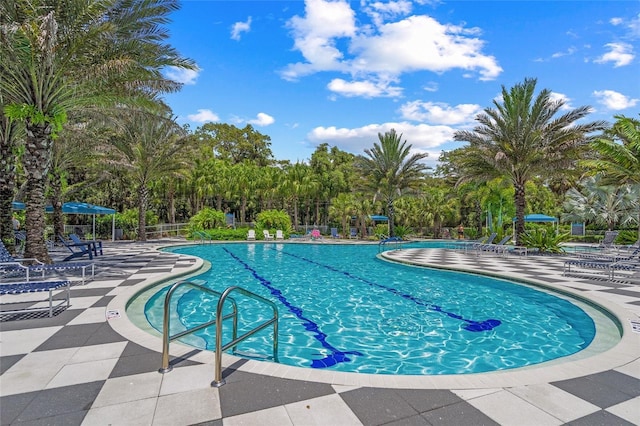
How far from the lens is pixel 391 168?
2684cm

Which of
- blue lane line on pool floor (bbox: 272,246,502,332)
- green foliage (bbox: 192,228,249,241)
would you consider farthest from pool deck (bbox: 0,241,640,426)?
green foliage (bbox: 192,228,249,241)

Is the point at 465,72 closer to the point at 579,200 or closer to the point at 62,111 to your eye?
the point at 62,111

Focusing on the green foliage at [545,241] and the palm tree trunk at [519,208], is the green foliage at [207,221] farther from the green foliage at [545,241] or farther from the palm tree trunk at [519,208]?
the green foliage at [545,241]

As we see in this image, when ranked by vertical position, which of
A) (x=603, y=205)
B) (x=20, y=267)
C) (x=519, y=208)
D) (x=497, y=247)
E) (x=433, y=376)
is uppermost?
(x=603, y=205)

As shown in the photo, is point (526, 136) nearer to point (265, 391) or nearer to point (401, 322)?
point (401, 322)

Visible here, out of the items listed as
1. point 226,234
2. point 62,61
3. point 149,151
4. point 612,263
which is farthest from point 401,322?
point 149,151

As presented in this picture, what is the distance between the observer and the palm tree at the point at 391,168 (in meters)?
26.7

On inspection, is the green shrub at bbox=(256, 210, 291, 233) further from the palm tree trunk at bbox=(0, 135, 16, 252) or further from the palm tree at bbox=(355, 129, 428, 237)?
the palm tree trunk at bbox=(0, 135, 16, 252)

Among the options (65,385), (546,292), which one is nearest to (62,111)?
(65,385)

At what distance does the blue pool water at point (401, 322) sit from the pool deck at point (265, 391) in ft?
4.26

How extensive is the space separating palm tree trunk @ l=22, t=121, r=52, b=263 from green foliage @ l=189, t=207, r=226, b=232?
639 inches

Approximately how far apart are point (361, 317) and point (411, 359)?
196 cm

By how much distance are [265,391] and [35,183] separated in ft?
32.3

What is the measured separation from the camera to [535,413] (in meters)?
2.69
